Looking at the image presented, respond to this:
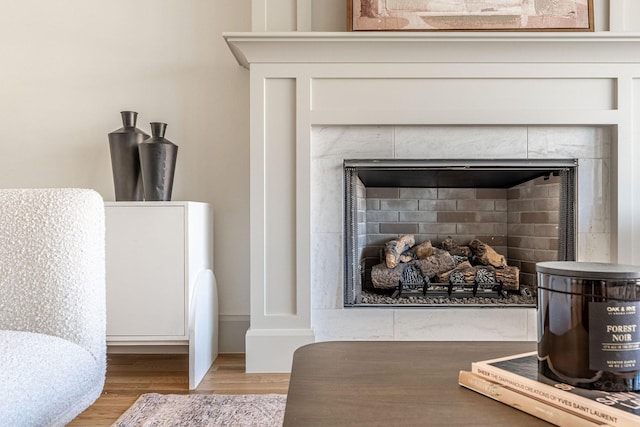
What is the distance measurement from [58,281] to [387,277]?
4.88ft

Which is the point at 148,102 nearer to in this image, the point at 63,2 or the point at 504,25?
the point at 63,2

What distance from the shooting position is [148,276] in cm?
182

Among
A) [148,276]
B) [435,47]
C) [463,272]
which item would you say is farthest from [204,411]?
[435,47]

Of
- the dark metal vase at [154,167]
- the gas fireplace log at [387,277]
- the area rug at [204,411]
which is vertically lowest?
the area rug at [204,411]

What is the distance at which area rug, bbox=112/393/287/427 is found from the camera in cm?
143

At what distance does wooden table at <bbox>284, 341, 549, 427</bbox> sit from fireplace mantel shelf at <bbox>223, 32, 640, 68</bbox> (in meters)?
1.37

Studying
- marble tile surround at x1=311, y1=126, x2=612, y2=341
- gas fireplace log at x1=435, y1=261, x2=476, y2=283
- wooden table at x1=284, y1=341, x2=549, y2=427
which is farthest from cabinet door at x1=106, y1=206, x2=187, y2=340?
gas fireplace log at x1=435, y1=261, x2=476, y2=283

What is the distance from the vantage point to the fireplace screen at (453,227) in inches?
79.3

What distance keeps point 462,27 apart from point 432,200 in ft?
2.59

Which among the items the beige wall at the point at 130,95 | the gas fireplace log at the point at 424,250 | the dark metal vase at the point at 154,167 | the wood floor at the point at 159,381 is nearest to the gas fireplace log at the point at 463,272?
the gas fireplace log at the point at 424,250

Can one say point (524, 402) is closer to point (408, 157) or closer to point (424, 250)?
point (408, 157)

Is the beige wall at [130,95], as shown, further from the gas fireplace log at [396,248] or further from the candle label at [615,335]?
the candle label at [615,335]

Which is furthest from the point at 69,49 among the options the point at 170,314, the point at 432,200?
the point at 432,200

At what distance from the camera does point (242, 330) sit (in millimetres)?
2273
